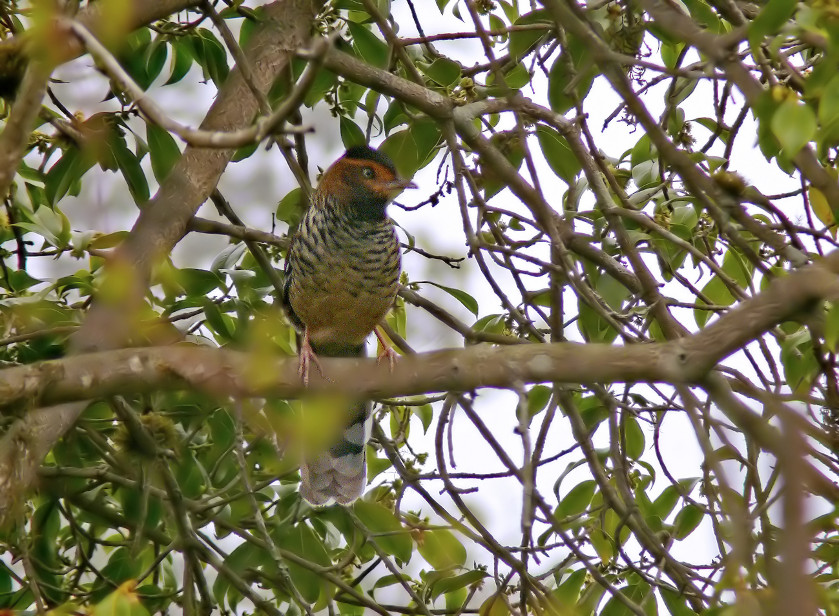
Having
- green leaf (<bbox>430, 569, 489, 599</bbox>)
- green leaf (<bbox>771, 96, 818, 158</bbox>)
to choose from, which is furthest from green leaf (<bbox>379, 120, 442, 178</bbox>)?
green leaf (<bbox>771, 96, 818, 158</bbox>)

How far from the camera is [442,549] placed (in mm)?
3447

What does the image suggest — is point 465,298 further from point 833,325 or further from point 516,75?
point 833,325

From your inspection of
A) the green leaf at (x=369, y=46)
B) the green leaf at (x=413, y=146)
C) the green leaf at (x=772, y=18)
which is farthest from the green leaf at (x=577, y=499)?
the green leaf at (x=772, y=18)

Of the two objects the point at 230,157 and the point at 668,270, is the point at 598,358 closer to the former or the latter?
the point at 668,270

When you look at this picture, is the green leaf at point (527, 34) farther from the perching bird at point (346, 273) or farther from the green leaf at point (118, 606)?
the green leaf at point (118, 606)

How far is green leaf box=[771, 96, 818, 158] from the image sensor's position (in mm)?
1912

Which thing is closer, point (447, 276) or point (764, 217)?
point (764, 217)

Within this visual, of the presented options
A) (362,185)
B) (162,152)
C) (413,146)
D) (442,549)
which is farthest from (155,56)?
(442,549)

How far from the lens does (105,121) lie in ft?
10.6

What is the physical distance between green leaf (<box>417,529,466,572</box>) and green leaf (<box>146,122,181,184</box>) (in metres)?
1.53

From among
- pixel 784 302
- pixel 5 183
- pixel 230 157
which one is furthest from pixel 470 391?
pixel 230 157

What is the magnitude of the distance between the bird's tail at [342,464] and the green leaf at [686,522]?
3.87 ft

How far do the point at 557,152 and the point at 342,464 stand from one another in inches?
59.8

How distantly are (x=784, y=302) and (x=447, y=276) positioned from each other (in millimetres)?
5615
